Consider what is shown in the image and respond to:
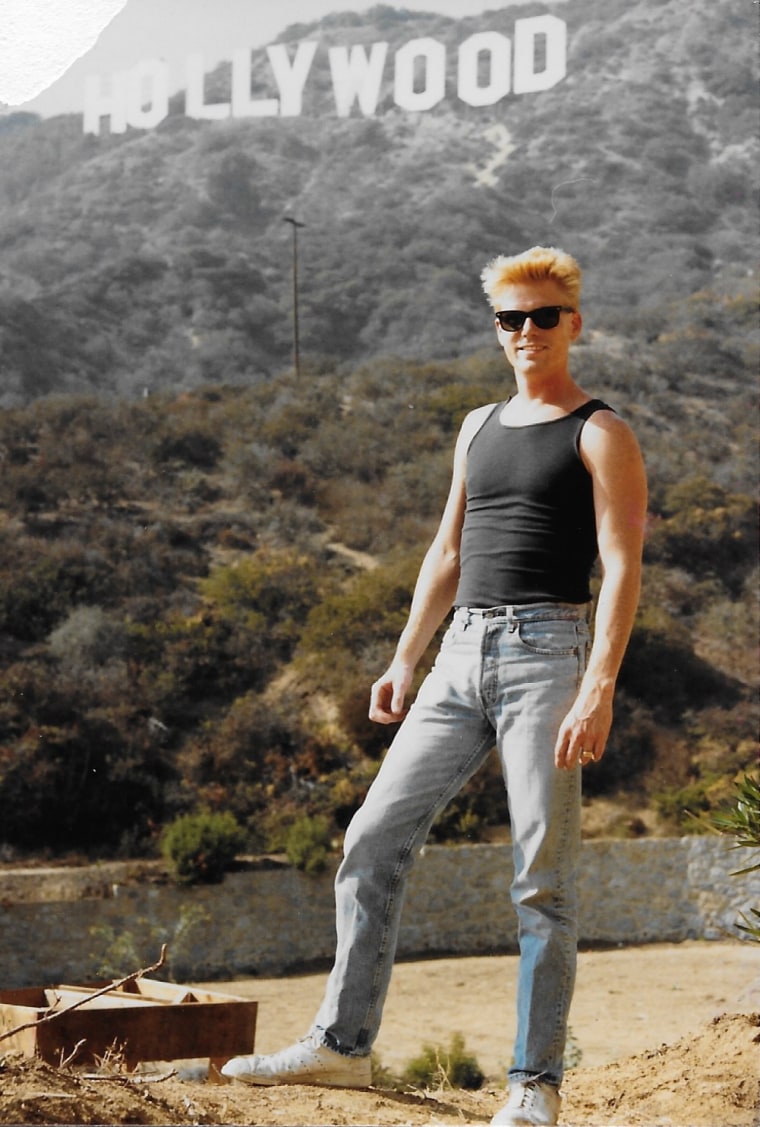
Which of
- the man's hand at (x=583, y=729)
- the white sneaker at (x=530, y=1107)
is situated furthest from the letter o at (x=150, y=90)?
the white sneaker at (x=530, y=1107)

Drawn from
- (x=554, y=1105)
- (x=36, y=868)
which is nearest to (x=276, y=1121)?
(x=554, y=1105)

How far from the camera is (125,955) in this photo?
7871 millimetres

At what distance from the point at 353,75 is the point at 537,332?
5.87 metres

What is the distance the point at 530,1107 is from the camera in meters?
2.23

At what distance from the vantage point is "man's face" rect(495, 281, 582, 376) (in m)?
2.46

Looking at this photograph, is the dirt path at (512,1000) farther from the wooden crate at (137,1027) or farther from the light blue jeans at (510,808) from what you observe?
the light blue jeans at (510,808)

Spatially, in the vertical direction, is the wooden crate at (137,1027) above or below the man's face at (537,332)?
below

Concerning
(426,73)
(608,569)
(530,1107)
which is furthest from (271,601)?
(530,1107)

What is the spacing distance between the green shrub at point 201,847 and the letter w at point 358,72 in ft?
Result: 14.3

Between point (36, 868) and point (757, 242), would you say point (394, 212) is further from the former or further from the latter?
point (36, 868)

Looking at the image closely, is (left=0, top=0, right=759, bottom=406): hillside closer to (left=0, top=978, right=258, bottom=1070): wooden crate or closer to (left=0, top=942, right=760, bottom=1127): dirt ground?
(left=0, top=942, right=760, bottom=1127): dirt ground

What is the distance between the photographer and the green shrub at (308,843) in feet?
27.0

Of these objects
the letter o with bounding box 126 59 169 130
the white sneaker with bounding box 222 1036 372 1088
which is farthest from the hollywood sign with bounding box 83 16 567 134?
the white sneaker with bounding box 222 1036 372 1088

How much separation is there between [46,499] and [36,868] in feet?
8.20
